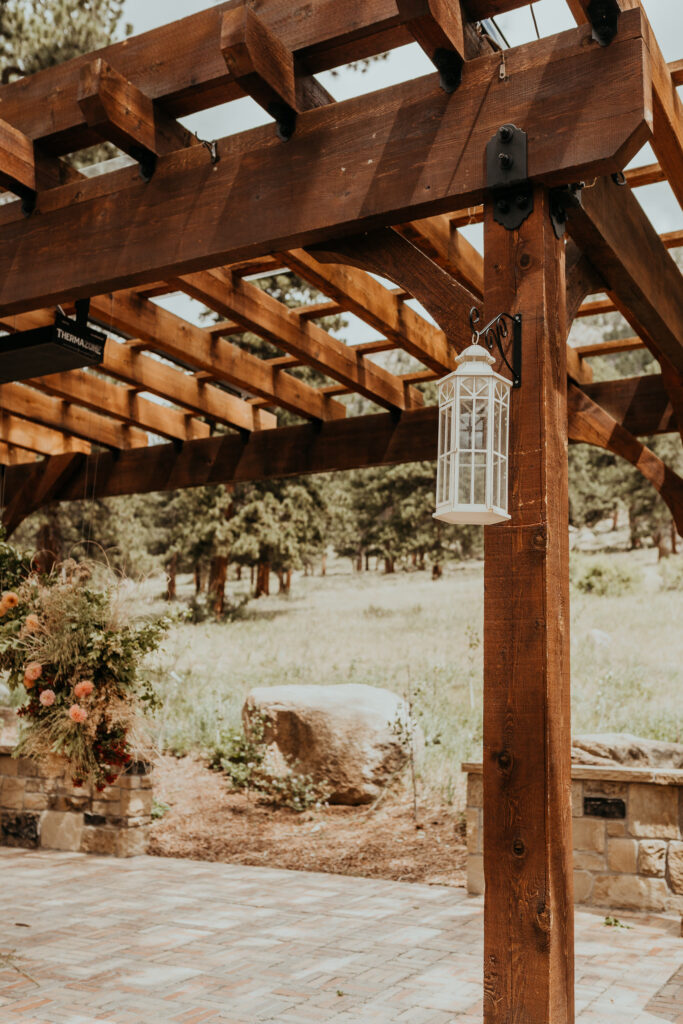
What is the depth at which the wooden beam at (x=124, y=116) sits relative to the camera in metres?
3.10

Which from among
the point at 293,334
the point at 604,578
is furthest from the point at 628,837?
the point at 604,578

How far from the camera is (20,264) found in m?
3.74

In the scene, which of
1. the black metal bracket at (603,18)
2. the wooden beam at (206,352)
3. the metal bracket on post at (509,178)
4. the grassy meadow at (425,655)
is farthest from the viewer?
the grassy meadow at (425,655)

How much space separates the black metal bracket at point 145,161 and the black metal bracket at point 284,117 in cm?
54

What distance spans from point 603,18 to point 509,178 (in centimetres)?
48

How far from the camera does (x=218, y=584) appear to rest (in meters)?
18.6

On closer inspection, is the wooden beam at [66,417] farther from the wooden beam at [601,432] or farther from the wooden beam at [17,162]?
the wooden beam at [601,432]

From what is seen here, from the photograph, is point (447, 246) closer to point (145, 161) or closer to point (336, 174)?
point (336, 174)

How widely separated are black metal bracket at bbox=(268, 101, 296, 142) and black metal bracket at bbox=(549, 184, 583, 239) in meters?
0.96

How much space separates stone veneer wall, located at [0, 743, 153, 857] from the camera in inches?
238

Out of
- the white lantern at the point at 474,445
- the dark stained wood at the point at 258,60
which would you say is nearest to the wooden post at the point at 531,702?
the white lantern at the point at 474,445

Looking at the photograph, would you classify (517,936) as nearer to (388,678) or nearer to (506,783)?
(506,783)

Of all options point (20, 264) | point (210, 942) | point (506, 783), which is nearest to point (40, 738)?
point (210, 942)

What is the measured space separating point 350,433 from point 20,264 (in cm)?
307
